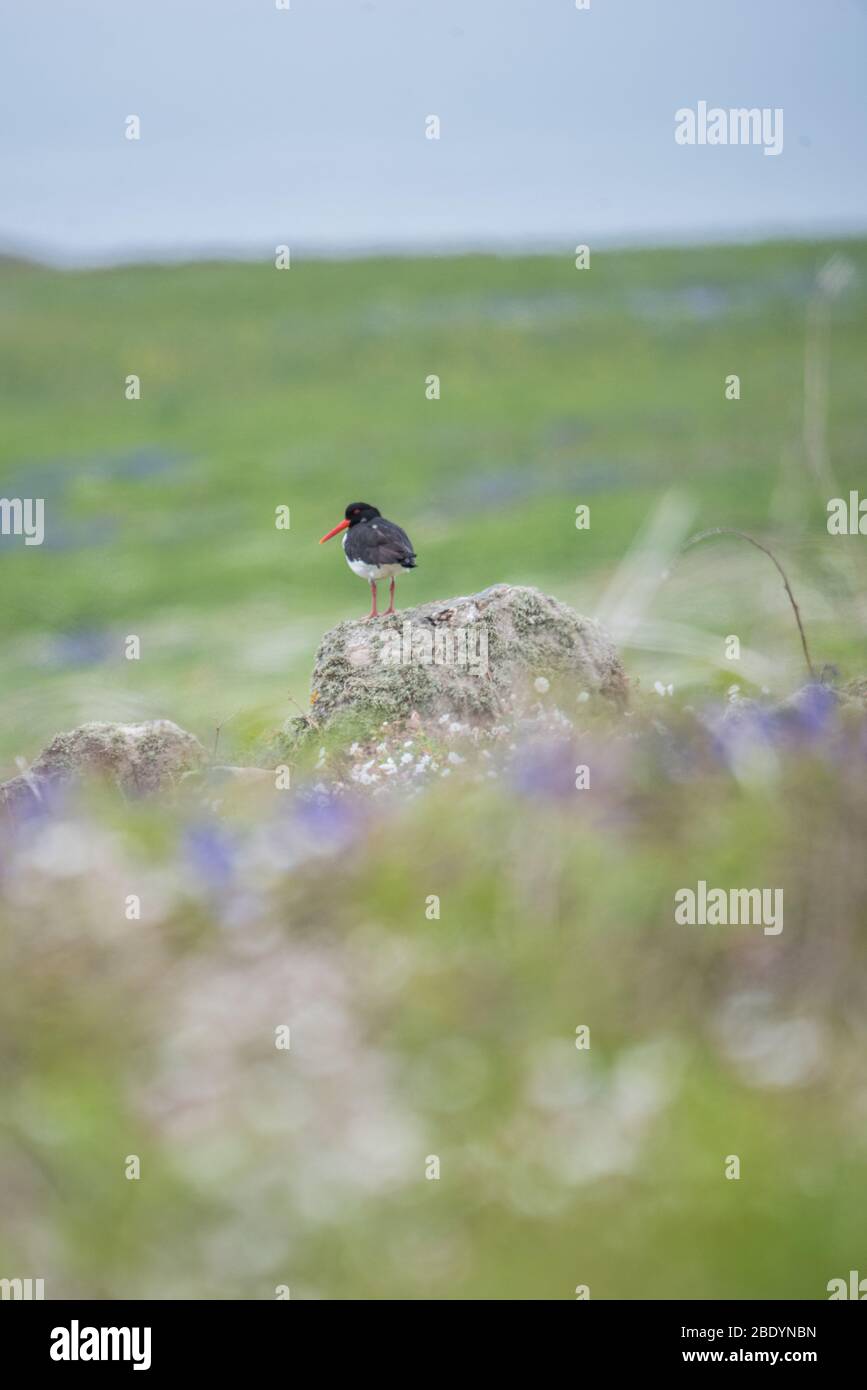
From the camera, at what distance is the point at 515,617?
9.94m

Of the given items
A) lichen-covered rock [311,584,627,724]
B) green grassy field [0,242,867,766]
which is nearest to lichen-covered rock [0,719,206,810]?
lichen-covered rock [311,584,627,724]

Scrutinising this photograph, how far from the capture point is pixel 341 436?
49.7m

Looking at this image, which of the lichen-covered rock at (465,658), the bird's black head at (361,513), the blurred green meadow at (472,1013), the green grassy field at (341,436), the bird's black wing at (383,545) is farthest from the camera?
the green grassy field at (341,436)

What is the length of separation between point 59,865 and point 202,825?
0.67 metres

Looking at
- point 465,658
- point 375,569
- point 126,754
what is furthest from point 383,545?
point 126,754

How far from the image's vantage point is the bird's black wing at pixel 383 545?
36.0ft

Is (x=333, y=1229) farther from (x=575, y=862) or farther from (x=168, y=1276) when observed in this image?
(x=575, y=862)

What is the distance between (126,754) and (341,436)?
41.0 m

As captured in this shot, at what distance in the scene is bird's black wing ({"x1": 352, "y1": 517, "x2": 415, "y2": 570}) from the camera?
36.0 feet

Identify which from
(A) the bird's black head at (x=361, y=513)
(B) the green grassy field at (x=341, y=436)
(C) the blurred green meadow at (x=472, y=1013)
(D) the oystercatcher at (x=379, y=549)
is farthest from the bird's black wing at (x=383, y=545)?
(B) the green grassy field at (x=341, y=436)

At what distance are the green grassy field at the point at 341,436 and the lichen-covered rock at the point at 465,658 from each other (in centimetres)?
612

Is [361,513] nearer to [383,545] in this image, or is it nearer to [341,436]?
[383,545]

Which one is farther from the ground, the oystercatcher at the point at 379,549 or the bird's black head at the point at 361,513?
the bird's black head at the point at 361,513

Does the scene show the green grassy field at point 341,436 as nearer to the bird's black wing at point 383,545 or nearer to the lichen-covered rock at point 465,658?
the bird's black wing at point 383,545
